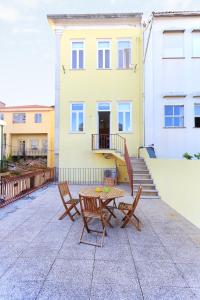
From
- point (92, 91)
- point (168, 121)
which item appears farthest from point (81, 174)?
point (168, 121)

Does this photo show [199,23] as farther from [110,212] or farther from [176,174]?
[110,212]

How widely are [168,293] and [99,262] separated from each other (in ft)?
3.80

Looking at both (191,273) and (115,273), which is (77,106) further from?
(191,273)

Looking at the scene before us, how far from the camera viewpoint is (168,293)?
8.45 ft

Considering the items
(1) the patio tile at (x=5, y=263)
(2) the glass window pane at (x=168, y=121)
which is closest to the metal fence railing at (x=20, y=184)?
(1) the patio tile at (x=5, y=263)

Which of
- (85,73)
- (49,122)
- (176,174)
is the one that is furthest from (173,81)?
(49,122)

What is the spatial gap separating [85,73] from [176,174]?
30.6 ft

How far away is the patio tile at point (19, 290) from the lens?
248 cm

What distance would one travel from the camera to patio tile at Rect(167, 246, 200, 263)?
11.2 feet

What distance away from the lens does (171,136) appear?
11.1 meters

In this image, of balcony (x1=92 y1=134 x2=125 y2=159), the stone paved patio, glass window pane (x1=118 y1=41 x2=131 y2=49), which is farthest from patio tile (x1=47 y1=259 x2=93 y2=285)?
glass window pane (x1=118 y1=41 x2=131 y2=49)

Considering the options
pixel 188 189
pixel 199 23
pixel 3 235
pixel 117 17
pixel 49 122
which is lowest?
pixel 3 235

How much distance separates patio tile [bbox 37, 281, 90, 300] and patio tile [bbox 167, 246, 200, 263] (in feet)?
5.57

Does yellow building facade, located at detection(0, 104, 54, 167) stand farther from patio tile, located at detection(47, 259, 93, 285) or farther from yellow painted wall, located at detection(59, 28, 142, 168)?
patio tile, located at detection(47, 259, 93, 285)
